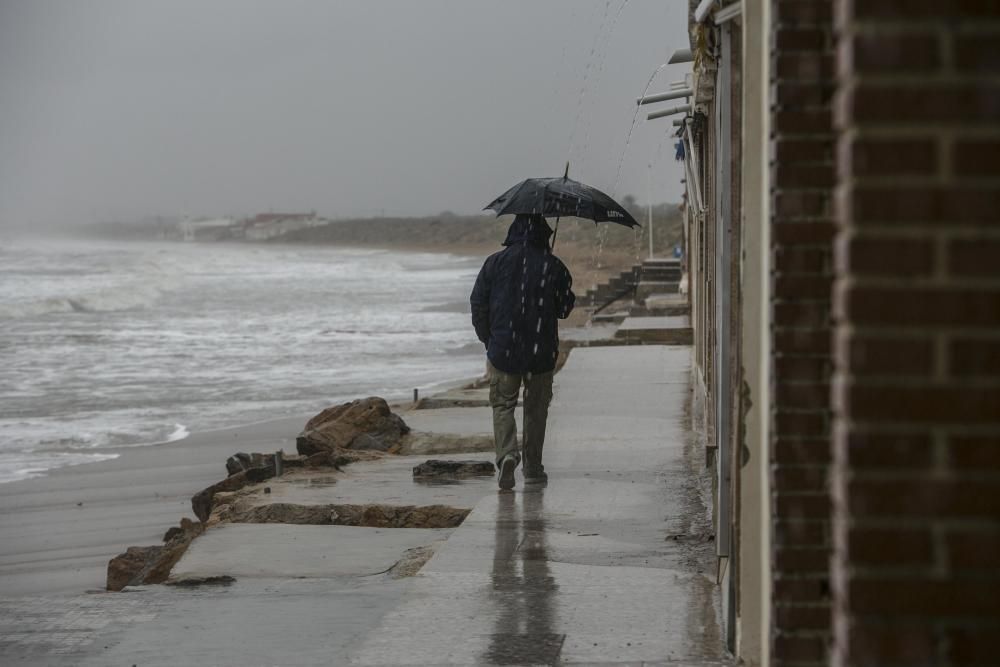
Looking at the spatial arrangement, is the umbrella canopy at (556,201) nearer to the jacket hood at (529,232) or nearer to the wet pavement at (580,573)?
the jacket hood at (529,232)

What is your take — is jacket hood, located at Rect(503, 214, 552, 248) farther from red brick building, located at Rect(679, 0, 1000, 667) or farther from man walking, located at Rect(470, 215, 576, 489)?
red brick building, located at Rect(679, 0, 1000, 667)

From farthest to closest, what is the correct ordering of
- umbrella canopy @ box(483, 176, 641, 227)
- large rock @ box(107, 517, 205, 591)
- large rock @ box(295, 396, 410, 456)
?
large rock @ box(295, 396, 410, 456), umbrella canopy @ box(483, 176, 641, 227), large rock @ box(107, 517, 205, 591)

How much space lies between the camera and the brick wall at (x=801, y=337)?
340cm

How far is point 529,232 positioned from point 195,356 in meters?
19.2

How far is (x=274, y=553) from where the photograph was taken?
311 inches

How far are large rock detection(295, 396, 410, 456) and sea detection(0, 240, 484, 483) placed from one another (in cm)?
341

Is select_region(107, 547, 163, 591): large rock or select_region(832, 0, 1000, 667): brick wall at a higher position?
select_region(832, 0, 1000, 667): brick wall

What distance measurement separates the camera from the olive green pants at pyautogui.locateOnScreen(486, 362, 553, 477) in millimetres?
8852

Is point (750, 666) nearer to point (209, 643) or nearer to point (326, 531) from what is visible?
point (209, 643)

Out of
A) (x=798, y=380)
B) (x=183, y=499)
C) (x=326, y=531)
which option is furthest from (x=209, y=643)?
(x=183, y=499)

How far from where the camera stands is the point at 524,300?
884 cm

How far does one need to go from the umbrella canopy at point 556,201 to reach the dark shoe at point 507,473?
157 cm

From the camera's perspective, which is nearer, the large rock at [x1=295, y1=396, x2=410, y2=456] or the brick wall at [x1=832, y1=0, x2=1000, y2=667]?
the brick wall at [x1=832, y1=0, x2=1000, y2=667]

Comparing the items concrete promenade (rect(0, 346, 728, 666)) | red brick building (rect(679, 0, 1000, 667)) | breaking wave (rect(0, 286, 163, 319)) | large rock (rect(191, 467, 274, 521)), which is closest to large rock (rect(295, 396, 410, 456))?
large rock (rect(191, 467, 274, 521))
